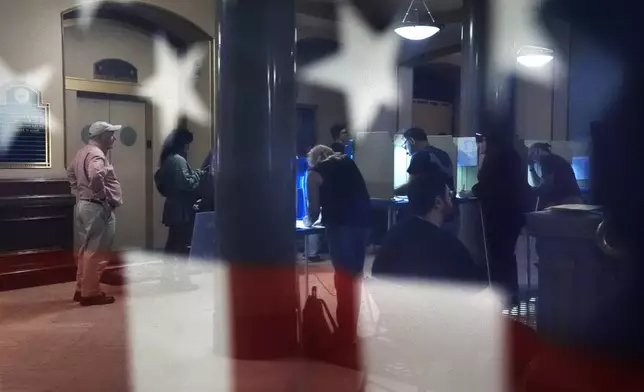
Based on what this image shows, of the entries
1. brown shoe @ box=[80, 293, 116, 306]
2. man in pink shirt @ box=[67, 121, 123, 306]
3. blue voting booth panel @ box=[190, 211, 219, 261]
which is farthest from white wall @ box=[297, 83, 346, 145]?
brown shoe @ box=[80, 293, 116, 306]

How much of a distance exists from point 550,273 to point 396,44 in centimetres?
155

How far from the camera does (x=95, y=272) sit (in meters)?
4.65

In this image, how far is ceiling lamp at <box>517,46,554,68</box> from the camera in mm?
2971

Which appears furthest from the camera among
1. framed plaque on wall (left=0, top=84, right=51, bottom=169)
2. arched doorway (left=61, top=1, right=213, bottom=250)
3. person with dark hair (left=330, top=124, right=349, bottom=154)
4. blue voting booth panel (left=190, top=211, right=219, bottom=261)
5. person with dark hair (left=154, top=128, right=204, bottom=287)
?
arched doorway (left=61, top=1, right=213, bottom=250)

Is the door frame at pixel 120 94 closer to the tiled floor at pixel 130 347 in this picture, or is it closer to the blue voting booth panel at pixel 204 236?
the tiled floor at pixel 130 347

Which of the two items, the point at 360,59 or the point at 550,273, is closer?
the point at 550,273

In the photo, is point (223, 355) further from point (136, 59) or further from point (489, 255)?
point (136, 59)

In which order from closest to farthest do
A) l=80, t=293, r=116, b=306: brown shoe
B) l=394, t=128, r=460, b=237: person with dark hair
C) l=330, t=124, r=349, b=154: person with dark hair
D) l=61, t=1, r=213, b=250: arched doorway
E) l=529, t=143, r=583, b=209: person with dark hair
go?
l=529, t=143, r=583, b=209: person with dark hair, l=394, t=128, r=460, b=237: person with dark hair, l=330, t=124, r=349, b=154: person with dark hair, l=80, t=293, r=116, b=306: brown shoe, l=61, t=1, r=213, b=250: arched doorway

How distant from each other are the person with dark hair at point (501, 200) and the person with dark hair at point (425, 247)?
1.33 feet

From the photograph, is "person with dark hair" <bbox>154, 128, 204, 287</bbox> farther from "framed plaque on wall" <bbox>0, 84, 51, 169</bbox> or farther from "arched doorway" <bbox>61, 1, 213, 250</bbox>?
"framed plaque on wall" <bbox>0, 84, 51, 169</bbox>

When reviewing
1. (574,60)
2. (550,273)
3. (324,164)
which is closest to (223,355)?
(324,164)

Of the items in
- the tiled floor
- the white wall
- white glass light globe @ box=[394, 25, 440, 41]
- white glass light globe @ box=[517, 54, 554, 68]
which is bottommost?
the tiled floor

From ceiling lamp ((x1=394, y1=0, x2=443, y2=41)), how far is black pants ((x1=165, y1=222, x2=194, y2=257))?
1.85 metres

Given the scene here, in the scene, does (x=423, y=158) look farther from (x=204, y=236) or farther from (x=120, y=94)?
(x=120, y=94)
